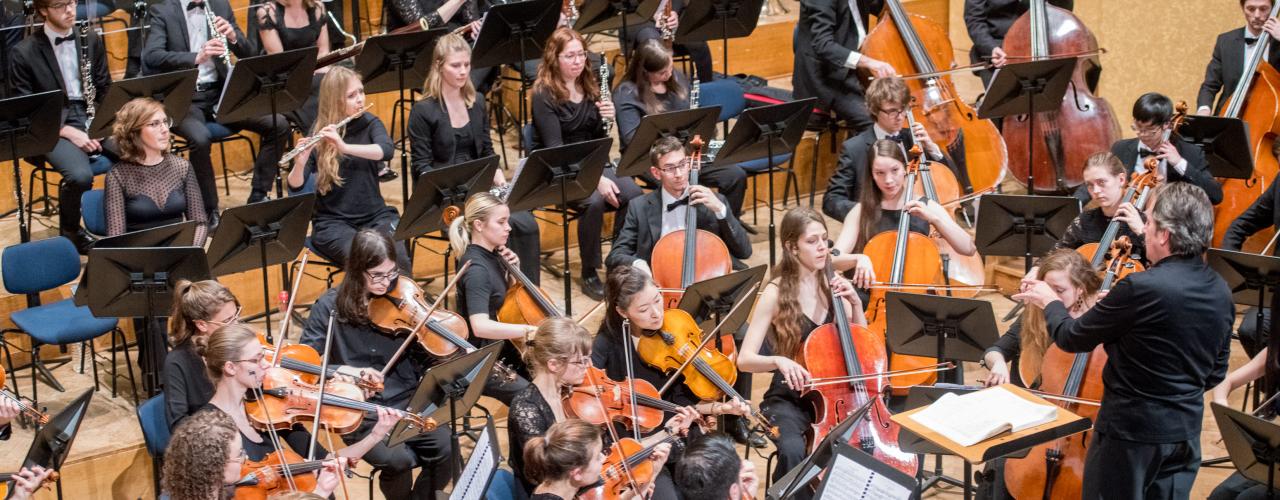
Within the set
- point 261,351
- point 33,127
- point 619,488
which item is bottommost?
point 619,488

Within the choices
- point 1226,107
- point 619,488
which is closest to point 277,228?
point 619,488

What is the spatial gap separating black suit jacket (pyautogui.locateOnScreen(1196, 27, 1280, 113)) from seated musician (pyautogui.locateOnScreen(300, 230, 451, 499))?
3870 millimetres

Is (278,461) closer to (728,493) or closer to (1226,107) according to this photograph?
(728,493)

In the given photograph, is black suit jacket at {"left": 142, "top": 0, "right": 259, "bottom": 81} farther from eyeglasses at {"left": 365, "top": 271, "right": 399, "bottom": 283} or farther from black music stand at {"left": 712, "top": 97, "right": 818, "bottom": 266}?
black music stand at {"left": 712, "top": 97, "right": 818, "bottom": 266}

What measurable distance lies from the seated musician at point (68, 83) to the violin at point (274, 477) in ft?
7.93

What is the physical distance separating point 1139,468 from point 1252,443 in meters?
0.34

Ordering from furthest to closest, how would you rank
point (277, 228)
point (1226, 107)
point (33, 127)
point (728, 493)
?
point (1226, 107), point (33, 127), point (277, 228), point (728, 493)

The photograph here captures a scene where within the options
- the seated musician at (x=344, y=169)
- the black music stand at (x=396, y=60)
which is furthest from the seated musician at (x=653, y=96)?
the seated musician at (x=344, y=169)

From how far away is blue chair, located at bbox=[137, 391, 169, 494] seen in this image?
4.85m

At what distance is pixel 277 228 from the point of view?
512cm

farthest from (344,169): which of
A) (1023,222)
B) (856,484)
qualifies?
(856,484)

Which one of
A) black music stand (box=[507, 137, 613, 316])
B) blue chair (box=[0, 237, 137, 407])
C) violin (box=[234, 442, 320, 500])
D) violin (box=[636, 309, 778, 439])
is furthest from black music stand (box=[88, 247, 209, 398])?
violin (box=[636, 309, 778, 439])

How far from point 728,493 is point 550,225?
120 inches

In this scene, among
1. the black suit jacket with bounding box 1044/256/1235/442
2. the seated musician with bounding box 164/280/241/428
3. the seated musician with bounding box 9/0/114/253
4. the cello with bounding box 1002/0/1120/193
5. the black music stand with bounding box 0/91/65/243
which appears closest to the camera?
the black suit jacket with bounding box 1044/256/1235/442
